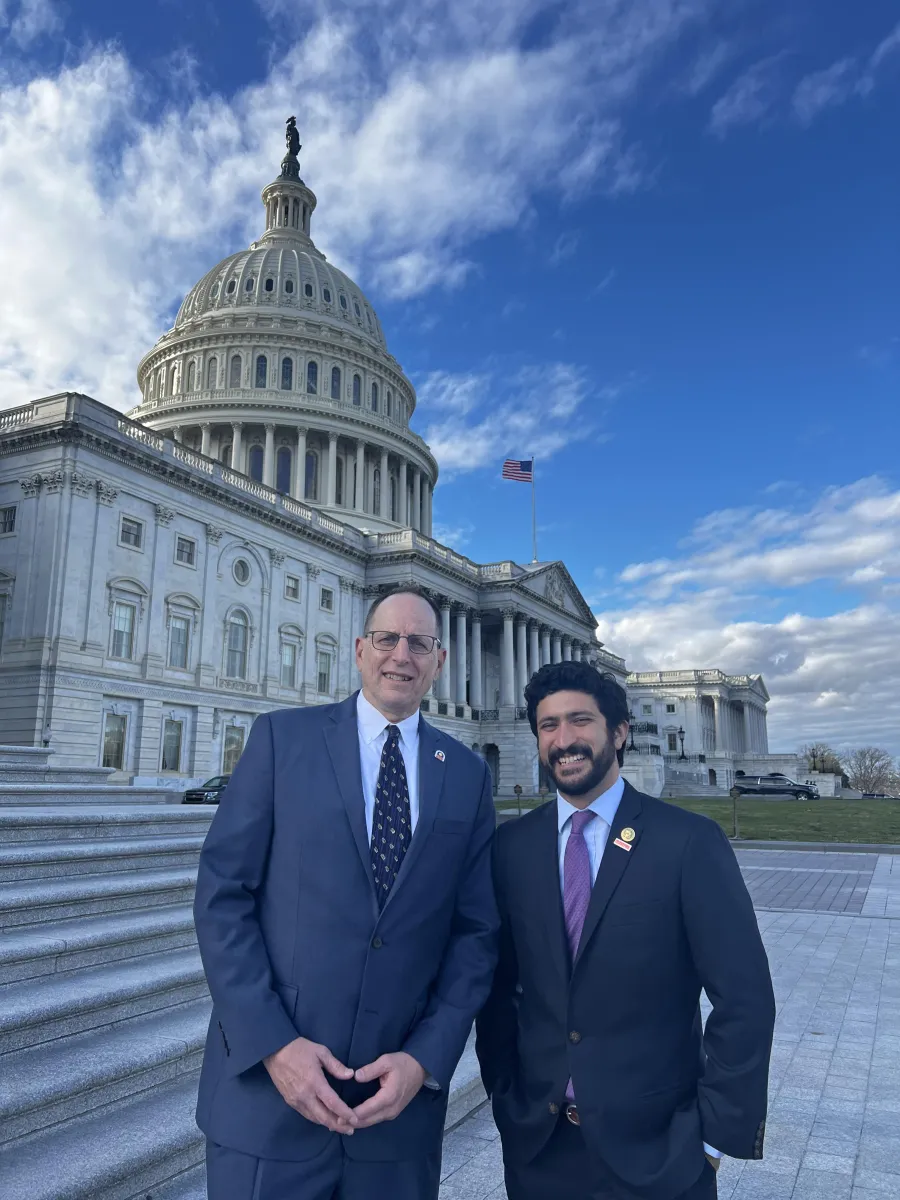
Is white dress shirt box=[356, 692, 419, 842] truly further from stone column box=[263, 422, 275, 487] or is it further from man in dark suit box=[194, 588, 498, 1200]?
stone column box=[263, 422, 275, 487]

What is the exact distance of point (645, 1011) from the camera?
10.3 ft

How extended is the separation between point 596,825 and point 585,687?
550 mm

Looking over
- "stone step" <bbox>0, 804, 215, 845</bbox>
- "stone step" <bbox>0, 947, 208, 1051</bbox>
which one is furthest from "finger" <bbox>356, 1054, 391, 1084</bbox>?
"stone step" <bbox>0, 804, 215, 845</bbox>

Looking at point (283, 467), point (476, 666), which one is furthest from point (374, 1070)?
point (283, 467)

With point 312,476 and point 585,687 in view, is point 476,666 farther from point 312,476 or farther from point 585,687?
point 585,687

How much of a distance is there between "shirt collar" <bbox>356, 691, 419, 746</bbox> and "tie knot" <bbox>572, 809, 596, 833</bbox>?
74cm

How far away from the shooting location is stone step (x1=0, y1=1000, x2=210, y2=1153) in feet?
15.4

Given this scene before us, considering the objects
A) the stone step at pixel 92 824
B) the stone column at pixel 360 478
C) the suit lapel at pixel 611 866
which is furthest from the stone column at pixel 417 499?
the suit lapel at pixel 611 866

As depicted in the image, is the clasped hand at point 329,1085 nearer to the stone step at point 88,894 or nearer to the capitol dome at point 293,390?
the stone step at point 88,894

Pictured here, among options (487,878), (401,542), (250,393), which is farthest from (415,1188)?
(250,393)

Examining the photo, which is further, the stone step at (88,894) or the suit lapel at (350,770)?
the stone step at (88,894)

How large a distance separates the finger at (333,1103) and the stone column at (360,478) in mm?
70538

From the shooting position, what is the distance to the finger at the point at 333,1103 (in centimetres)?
285

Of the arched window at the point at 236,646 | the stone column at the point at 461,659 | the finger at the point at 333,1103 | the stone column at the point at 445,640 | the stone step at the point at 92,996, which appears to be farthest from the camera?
the stone column at the point at 461,659
